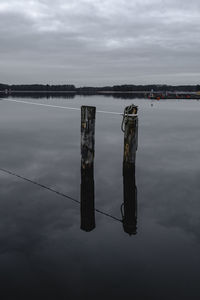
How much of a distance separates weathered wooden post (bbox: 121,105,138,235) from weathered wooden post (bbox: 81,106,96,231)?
988mm

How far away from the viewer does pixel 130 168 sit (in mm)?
10203

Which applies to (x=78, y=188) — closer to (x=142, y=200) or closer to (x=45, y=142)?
(x=142, y=200)

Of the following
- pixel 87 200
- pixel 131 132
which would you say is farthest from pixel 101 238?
pixel 131 132

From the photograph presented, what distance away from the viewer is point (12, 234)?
6.30m

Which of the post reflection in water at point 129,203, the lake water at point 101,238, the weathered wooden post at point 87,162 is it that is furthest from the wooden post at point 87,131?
the post reflection in water at point 129,203

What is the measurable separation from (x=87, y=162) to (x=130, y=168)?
1611mm

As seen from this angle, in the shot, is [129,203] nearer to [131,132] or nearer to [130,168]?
[130,168]

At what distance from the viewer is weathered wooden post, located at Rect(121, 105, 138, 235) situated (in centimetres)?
763

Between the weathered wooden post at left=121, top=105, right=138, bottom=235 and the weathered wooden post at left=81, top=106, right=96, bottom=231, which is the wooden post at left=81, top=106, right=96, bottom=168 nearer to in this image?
the weathered wooden post at left=81, top=106, right=96, bottom=231

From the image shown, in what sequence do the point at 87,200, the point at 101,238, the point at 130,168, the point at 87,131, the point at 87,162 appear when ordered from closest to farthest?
the point at 101,238 → the point at 87,200 → the point at 87,131 → the point at 87,162 → the point at 130,168

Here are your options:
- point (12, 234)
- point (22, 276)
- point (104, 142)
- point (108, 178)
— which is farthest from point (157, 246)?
point (104, 142)

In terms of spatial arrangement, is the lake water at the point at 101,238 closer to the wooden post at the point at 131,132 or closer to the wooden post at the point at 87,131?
the wooden post at the point at 87,131

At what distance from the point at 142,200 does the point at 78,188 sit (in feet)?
7.65

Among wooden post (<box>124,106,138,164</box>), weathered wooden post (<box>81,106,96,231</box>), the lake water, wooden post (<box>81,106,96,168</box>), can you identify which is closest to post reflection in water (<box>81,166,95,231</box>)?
weathered wooden post (<box>81,106,96,231</box>)
